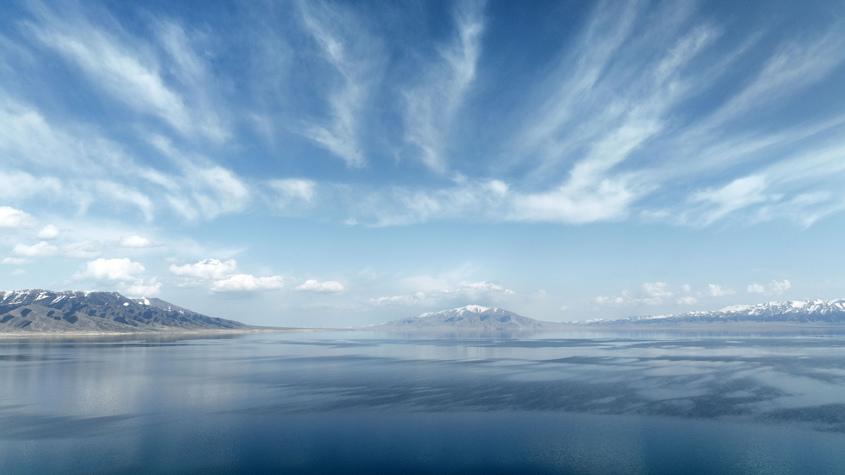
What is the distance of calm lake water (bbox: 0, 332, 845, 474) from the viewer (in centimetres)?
4300

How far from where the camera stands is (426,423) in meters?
57.6

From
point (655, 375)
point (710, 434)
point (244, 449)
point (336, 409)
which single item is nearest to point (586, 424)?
point (710, 434)

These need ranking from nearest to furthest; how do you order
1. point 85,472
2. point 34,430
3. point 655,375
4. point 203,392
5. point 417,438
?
point 85,472 < point 417,438 < point 34,430 < point 203,392 < point 655,375

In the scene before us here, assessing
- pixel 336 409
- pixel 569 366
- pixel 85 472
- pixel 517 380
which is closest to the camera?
pixel 85 472

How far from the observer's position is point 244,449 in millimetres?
47031

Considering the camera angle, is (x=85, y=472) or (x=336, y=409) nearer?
(x=85, y=472)

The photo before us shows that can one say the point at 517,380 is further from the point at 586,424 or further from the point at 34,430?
the point at 34,430

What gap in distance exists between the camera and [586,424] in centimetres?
5666

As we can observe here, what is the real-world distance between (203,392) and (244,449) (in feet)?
138

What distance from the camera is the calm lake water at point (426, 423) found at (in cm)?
4300

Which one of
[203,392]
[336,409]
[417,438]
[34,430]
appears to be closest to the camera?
[417,438]

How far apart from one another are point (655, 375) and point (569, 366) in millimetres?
26538

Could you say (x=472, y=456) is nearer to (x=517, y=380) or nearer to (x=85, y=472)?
(x=85, y=472)

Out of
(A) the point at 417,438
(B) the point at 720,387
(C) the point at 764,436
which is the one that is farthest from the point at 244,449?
(B) the point at 720,387
